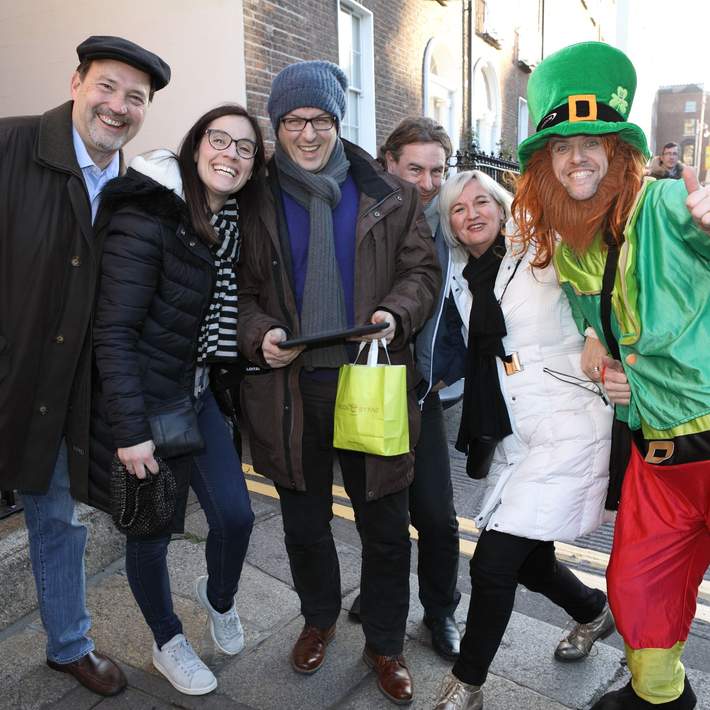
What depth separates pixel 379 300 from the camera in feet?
8.27

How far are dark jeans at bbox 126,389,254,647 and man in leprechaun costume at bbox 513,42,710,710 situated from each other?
4.24 feet

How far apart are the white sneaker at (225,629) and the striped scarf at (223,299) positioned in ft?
3.24

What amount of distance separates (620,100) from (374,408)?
1177 millimetres

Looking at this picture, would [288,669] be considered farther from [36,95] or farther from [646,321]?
[36,95]

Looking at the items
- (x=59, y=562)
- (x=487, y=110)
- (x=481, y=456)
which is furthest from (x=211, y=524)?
(x=487, y=110)

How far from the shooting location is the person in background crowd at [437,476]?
2701 millimetres

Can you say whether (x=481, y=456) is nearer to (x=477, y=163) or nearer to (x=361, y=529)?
(x=361, y=529)

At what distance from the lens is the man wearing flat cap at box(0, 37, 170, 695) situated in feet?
7.11

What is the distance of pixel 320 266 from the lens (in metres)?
2.47

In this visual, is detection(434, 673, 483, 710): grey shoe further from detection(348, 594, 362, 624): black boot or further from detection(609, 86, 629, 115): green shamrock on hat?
detection(609, 86, 629, 115): green shamrock on hat

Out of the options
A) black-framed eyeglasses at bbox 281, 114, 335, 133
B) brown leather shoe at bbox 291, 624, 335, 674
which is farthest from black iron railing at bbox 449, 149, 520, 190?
brown leather shoe at bbox 291, 624, 335, 674

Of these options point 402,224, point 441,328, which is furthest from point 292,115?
point 441,328

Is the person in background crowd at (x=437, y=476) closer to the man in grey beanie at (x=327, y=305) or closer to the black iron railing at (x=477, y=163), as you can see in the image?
the man in grey beanie at (x=327, y=305)

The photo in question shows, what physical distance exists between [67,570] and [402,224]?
5.61 ft
